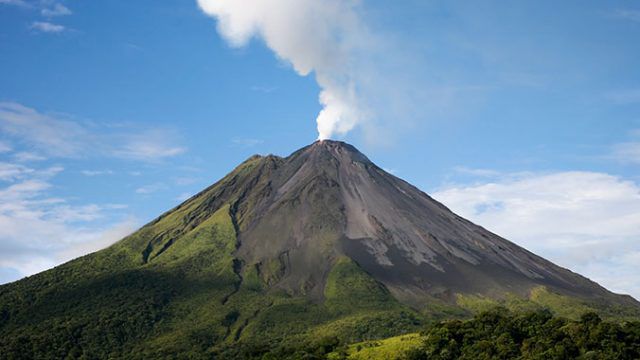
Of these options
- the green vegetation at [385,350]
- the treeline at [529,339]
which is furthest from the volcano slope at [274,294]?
the treeline at [529,339]

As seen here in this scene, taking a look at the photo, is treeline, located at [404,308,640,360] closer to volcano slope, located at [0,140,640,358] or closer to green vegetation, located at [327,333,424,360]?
green vegetation, located at [327,333,424,360]

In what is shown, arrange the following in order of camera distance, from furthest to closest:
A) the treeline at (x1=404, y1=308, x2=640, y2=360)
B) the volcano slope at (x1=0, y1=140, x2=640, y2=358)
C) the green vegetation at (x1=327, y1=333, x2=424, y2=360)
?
the volcano slope at (x1=0, y1=140, x2=640, y2=358) < the green vegetation at (x1=327, y1=333, x2=424, y2=360) < the treeline at (x1=404, y1=308, x2=640, y2=360)

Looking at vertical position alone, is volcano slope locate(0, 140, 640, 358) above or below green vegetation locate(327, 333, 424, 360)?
above

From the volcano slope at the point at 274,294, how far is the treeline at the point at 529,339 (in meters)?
42.9

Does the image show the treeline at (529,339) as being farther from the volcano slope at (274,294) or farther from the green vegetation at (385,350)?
the volcano slope at (274,294)

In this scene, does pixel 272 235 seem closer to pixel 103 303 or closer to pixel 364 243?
pixel 364 243

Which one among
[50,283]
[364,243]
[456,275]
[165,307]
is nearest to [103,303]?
[165,307]

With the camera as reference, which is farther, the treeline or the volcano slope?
the volcano slope

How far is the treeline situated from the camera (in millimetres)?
79625

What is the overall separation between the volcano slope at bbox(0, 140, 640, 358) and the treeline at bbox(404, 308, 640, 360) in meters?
42.9

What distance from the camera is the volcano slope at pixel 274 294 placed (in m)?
144

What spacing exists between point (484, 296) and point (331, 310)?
3569 cm

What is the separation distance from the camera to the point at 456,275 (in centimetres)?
18075

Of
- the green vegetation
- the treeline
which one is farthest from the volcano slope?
the treeline
